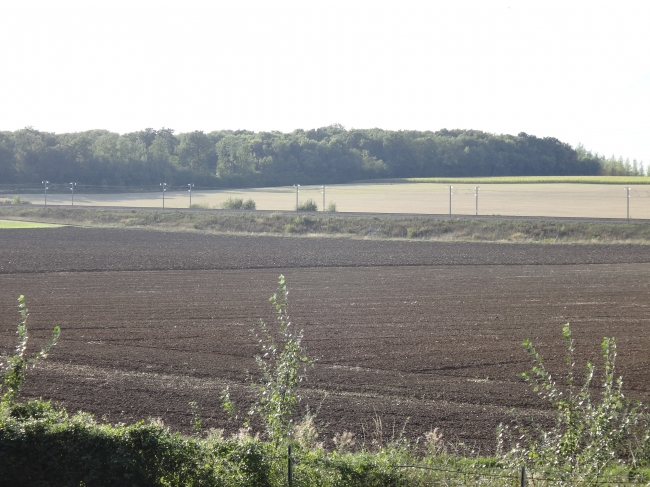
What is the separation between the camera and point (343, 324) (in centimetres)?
1695

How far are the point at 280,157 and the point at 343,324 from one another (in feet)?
292

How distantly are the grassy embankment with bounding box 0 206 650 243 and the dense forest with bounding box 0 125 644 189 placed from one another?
118 ft

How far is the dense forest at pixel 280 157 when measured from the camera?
87.2m

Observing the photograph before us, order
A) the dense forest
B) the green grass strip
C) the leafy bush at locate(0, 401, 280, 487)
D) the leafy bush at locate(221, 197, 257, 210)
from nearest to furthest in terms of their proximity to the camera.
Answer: the leafy bush at locate(0, 401, 280, 487)
the green grass strip
the leafy bush at locate(221, 197, 257, 210)
the dense forest

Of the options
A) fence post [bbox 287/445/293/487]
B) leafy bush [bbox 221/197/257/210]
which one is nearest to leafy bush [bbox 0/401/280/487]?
fence post [bbox 287/445/293/487]

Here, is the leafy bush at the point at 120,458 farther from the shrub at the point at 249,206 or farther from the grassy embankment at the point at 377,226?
the shrub at the point at 249,206

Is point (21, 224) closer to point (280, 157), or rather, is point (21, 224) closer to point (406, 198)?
point (406, 198)

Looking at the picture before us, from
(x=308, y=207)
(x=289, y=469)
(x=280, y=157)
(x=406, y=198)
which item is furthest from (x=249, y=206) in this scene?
(x=289, y=469)

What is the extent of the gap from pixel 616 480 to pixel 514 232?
3551 cm

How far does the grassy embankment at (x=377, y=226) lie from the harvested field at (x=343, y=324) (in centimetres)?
677

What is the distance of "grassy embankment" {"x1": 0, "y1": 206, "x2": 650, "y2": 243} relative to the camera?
40.1m

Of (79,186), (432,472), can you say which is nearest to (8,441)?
(432,472)

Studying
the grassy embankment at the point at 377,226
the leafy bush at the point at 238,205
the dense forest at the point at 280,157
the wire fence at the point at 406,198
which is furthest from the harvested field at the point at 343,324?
the dense forest at the point at 280,157

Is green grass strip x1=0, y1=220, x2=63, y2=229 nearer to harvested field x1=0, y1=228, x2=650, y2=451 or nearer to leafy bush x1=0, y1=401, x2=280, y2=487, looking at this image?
harvested field x1=0, y1=228, x2=650, y2=451
